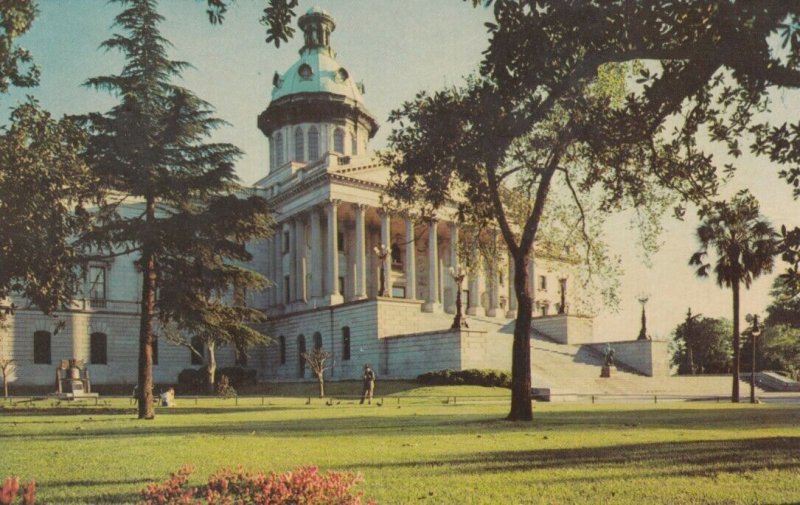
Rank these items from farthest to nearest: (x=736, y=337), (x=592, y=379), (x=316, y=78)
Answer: (x=316, y=78) < (x=592, y=379) < (x=736, y=337)

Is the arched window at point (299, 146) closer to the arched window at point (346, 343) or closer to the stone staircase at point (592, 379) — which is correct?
the arched window at point (346, 343)

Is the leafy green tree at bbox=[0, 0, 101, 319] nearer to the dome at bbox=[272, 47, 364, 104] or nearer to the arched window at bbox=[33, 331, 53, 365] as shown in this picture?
the arched window at bbox=[33, 331, 53, 365]

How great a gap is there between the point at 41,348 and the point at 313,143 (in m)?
27.4

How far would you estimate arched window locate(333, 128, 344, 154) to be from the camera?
62.5 m

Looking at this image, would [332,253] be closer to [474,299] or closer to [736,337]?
[474,299]

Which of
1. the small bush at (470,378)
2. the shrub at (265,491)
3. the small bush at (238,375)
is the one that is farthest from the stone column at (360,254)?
the shrub at (265,491)

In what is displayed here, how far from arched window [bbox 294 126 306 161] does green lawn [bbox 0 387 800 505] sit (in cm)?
4537

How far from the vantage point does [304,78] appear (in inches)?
2552

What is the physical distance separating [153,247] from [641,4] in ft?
51.5

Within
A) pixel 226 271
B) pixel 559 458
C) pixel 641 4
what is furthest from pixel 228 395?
pixel 641 4

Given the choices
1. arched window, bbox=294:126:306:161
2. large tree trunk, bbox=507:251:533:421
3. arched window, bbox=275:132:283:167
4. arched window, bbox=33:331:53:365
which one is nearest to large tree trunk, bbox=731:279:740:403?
large tree trunk, bbox=507:251:533:421

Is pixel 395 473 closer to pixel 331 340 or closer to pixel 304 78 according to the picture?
→ pixel 331 340

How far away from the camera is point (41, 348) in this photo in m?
49.6

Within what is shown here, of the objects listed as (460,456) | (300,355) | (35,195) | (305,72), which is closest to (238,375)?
(300,355)
